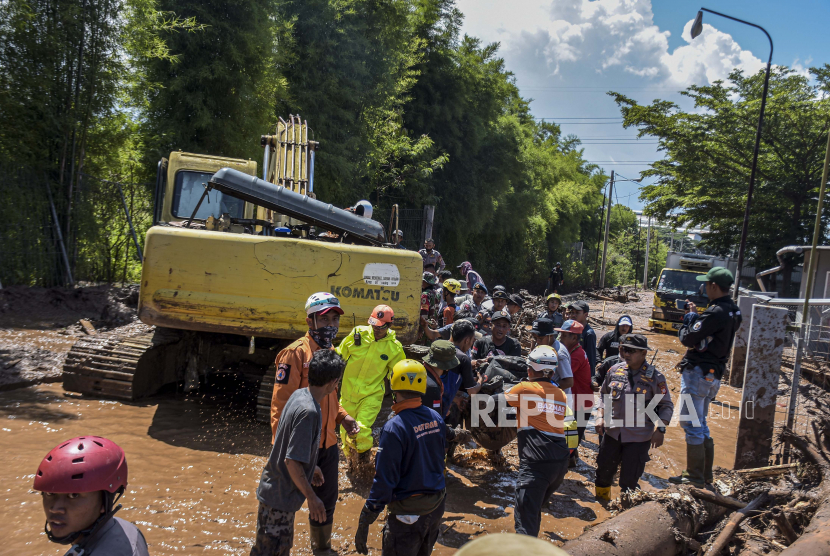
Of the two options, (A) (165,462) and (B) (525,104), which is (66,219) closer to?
(A) (165,462)

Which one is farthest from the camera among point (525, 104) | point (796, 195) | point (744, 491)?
point (525, 104)

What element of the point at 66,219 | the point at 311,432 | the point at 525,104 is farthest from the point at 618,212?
the point at 311,432

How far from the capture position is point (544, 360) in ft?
13.8

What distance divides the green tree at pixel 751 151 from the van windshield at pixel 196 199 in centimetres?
1992

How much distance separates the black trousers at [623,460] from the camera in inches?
191

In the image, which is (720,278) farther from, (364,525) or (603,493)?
(364,525)

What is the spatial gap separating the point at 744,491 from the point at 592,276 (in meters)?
37.5

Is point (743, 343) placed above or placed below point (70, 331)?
above

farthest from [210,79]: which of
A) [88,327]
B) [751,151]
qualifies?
[751,151]

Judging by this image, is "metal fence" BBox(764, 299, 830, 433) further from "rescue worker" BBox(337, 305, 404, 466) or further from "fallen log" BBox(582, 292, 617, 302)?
"fallen log" BBox(582, 292, 617, 302)

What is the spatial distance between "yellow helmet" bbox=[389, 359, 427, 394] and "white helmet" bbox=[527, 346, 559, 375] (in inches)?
46.5

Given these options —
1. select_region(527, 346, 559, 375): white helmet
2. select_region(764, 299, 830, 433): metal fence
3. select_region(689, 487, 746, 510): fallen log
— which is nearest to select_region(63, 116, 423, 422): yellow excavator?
select_region(527, 346, 559, 375): white helmet

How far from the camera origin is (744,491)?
4.76 metres

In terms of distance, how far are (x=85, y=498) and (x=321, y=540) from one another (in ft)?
6.95
